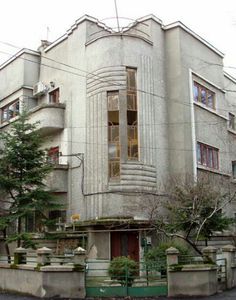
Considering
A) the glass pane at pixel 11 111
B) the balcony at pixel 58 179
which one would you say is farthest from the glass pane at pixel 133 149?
the glass pane at pixel 11 111

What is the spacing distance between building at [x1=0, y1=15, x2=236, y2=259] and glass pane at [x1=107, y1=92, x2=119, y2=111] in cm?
6

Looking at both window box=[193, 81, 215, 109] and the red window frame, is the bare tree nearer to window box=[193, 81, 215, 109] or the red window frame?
the red window frame

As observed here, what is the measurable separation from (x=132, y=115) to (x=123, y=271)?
1042cm

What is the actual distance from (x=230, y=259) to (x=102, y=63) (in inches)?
494

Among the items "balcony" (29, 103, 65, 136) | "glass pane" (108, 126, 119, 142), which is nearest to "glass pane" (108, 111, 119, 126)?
"glass pane" (108, 126, 119, 142)

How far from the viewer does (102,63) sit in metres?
25.0

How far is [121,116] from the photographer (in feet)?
79.9

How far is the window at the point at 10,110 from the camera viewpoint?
99.6ft

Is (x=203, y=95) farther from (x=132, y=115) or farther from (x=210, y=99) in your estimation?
(x=132, y=115)

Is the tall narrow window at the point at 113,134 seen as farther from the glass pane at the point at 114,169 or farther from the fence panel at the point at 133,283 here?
the fence panel at the point at 133,283

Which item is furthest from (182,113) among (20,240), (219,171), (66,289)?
(66,289)

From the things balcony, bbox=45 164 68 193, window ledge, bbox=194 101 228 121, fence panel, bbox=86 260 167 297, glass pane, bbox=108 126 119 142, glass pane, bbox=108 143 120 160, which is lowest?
fence panel, bbox=86 260 167 297

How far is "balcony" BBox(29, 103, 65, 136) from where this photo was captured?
1037 inches

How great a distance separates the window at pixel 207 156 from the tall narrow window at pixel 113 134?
5878 millimetres
